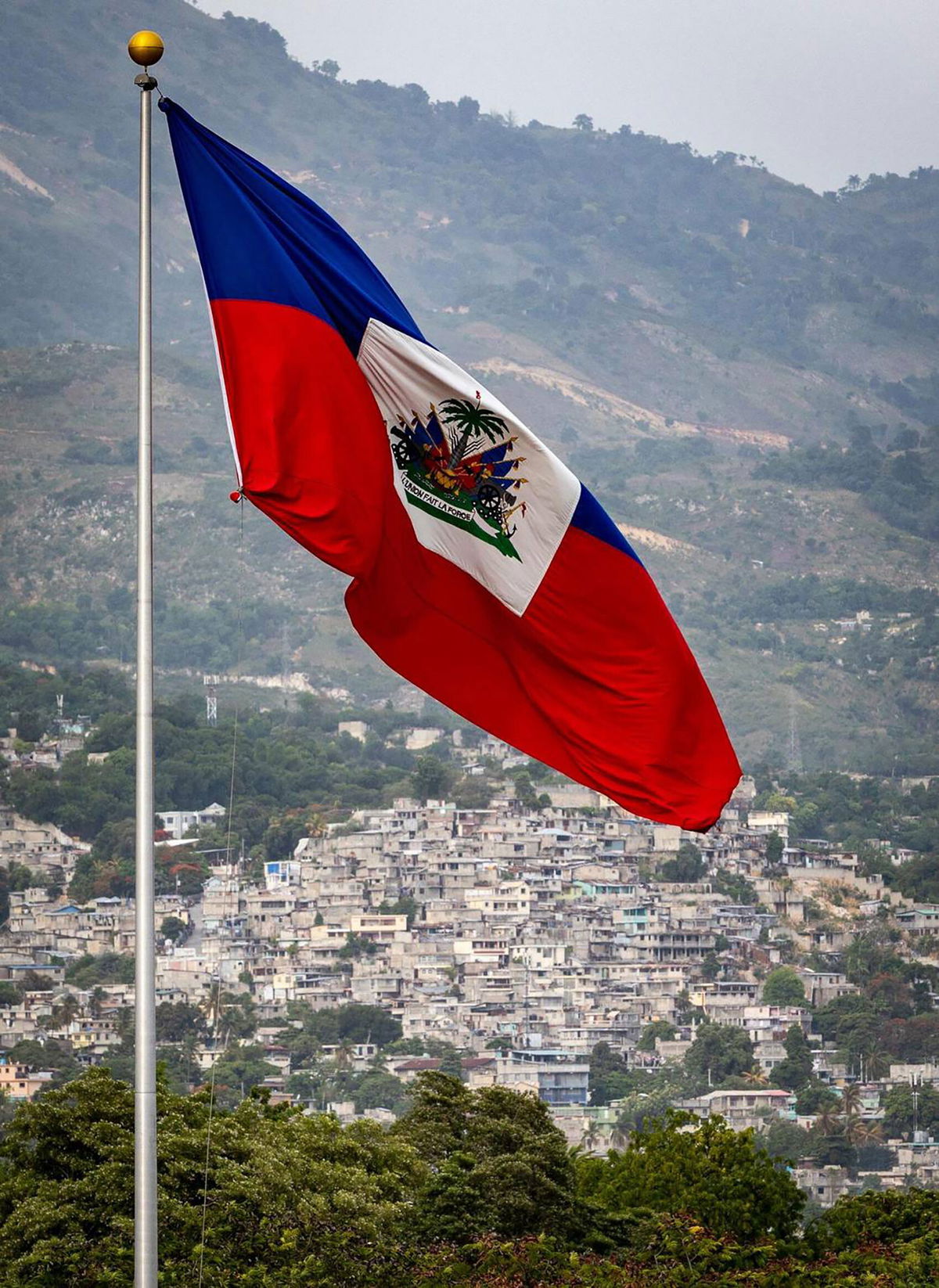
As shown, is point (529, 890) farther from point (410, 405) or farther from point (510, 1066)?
point (410, 405)

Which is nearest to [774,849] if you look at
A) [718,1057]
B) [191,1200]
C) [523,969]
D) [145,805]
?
[523,969]

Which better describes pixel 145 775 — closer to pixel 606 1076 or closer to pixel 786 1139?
pixel 786 1139

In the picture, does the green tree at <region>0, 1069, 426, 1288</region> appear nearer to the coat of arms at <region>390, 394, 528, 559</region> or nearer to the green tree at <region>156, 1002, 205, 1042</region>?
the coat of arms at <region>390, 394, 528, 559</region>

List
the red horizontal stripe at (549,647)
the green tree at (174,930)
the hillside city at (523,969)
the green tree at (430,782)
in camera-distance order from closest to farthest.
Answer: the red horizontal stripe at (549,647)
the hillside city at (523,969)
the green tree at (174,930)
the green tree at (430,782)

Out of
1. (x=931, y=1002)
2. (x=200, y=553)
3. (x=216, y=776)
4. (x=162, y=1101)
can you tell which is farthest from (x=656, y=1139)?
(x=200, y=553)

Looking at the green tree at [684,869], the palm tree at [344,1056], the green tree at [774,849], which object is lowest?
the palm tree at [344,1056]

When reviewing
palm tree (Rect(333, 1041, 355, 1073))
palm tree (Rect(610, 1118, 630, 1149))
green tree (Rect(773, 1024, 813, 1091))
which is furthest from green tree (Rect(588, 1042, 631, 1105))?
palm tree (Rect(333, 1041, 355, 1073))

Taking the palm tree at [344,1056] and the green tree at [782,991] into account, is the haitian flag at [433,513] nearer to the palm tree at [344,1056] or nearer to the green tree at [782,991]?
the palm tree at [344,1056]

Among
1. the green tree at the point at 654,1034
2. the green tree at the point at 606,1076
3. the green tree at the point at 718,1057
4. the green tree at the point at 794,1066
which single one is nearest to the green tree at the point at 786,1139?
the green tree at the point at 718,1057
